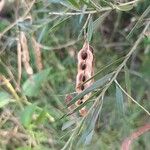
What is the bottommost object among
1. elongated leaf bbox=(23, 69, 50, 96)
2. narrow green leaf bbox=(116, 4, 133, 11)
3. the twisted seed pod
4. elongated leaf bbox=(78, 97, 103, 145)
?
elongated leaf bbox=(23, 69, 50, 96)

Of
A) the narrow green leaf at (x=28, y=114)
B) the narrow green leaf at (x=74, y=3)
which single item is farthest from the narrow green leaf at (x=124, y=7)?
the narrow green leaf at (x=28, y=114)

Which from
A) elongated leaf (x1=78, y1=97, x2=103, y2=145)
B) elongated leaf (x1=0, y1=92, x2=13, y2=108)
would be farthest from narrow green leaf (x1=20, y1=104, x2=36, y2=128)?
elongated leaf (x1=78, y1=97, x2=103, y2=145)

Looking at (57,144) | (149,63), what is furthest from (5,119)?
(149,63)

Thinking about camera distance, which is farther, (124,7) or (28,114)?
(28,114)

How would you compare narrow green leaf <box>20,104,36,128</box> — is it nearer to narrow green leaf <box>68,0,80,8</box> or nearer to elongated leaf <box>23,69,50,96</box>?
elongated leaf <box>23,69,50,96</box>

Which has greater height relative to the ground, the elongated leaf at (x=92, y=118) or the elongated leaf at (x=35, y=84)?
the elongated leaf at (x=92, y=118)

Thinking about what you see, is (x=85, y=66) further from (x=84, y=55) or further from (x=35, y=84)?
(x=35, y=84)

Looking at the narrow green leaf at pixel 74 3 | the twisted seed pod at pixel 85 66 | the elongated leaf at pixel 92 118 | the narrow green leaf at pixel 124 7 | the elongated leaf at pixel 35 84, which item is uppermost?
the narrow green leaf at pixel 74 3

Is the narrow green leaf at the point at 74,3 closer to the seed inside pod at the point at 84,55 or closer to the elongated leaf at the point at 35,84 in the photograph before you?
the seed inside pod at the point at 84,55

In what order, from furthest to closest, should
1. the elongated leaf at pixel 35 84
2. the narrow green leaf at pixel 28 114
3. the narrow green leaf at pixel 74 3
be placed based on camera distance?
the elongated leaf at pixel 35 84
the narrow green leaf at pixel 28 114
the narrow green leaf at pixel 74 3

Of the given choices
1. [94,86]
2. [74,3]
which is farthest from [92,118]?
[74,3]

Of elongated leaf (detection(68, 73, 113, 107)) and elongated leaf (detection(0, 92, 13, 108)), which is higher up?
elongated leaf (detection(68, 73, 113, 107))

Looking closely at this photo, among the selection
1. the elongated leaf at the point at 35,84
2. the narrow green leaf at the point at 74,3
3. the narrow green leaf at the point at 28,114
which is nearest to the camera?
the narrow green leaf at the point at 74,3
